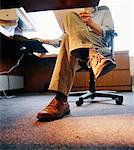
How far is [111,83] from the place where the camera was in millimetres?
3391

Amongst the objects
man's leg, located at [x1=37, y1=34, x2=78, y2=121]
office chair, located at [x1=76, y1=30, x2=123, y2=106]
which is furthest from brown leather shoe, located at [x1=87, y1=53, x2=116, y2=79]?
office chair, located at [x1=76, y1=30, x2=123, y2=106]

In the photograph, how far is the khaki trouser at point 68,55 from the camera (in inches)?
51.9

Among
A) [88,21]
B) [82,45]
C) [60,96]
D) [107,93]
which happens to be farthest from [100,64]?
[107,93]

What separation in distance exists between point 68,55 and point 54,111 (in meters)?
0.33

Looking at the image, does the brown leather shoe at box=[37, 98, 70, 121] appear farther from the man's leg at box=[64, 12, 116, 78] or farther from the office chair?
the office chair

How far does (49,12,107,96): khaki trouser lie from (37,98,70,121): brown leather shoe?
2.9 inches

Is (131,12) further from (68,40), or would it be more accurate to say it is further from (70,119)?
(70,119)

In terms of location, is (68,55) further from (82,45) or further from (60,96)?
(60,96)

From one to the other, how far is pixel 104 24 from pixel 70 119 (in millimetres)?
1243

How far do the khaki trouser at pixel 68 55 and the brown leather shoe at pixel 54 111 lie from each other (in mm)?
74

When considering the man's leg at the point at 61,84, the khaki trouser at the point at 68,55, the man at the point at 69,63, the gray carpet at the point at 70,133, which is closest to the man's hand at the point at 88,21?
the man at the point at 69,63

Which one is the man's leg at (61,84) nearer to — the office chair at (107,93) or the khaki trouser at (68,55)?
the khaki trouser at (68,55)

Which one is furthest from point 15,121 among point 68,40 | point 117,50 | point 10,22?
point 117,50

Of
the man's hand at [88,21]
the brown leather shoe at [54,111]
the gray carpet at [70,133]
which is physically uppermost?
the man's hand at [88,21]
